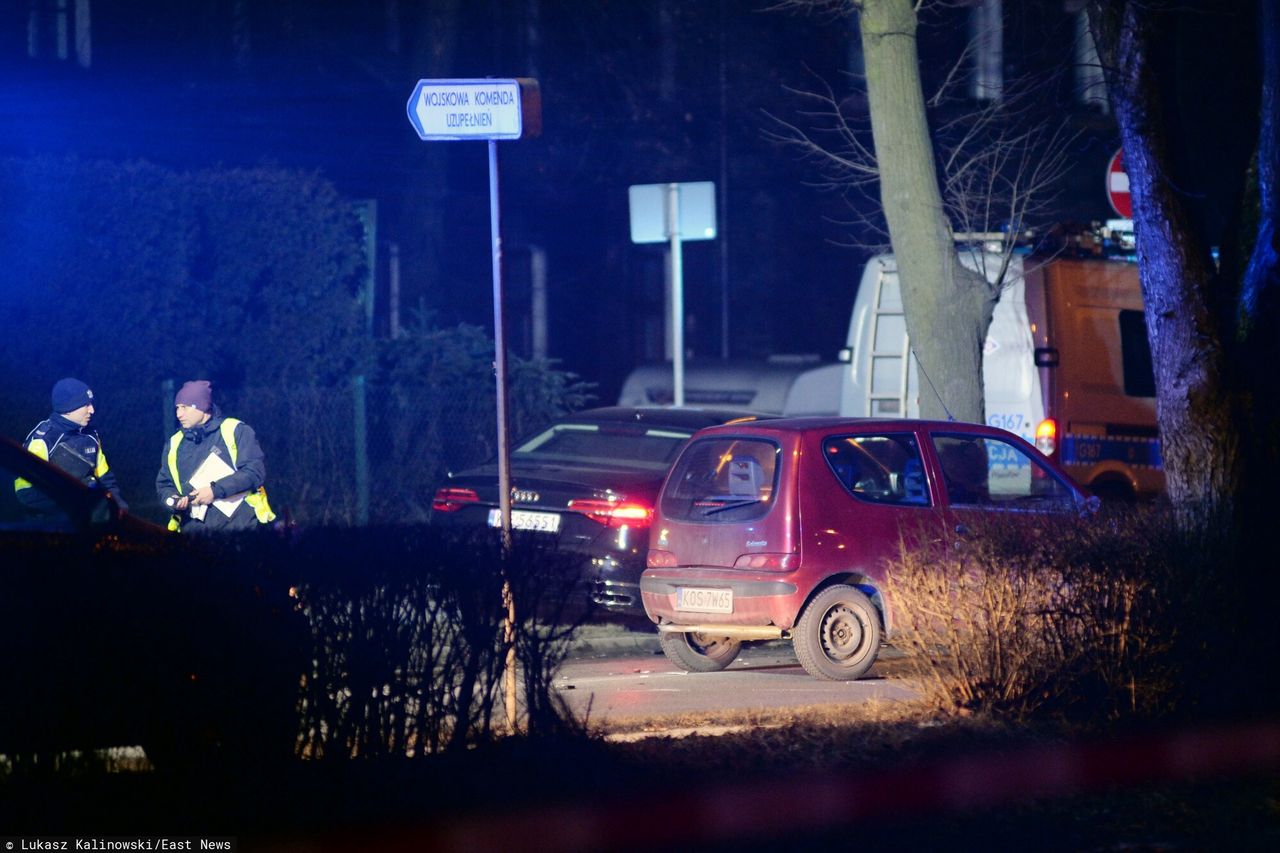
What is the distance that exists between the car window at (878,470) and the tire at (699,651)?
127cm

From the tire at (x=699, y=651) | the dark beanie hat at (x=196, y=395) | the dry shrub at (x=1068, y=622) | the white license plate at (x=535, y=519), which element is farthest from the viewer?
the white license plate at (x=535, y=519)

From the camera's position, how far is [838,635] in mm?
9242

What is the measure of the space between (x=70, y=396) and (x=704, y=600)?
3735 mm

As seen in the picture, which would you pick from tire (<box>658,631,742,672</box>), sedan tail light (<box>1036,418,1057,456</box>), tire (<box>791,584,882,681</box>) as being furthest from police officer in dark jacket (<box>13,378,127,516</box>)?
sedan tail light (<box>1036,418,1057,456</box>)

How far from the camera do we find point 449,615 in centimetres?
582

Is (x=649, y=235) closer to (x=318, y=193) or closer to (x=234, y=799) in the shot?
(x=318, y=193)

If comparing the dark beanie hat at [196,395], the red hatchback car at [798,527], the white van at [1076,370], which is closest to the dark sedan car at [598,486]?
the red hatchback car at [798,527]

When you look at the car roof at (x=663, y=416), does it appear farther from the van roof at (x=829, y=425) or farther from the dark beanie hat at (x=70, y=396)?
the dark beanie hat at (x=70, y=396)

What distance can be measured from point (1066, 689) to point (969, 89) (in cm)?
1348

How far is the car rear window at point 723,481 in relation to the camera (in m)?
9.27

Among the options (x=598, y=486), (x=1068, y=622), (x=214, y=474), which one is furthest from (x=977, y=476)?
(x=214, y=474)

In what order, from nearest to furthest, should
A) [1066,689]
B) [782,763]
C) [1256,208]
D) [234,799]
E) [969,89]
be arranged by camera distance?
[234,799]
[782,763]
[1066,689]
[1256,208]
[969,89]

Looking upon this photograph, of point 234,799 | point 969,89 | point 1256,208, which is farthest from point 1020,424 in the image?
point 234,799

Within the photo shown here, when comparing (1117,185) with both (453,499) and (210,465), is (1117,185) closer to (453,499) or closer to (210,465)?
(453,499)
